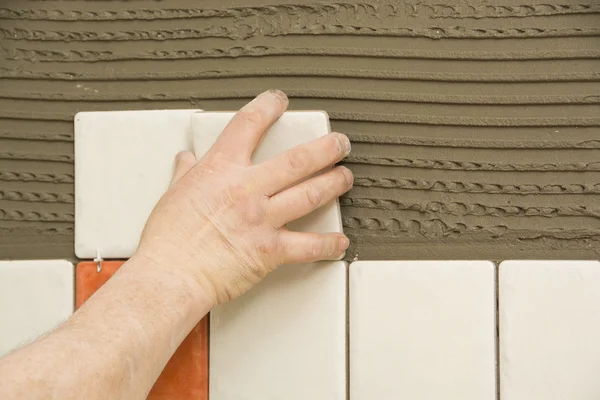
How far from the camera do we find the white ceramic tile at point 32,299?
0.75m

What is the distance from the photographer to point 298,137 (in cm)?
68

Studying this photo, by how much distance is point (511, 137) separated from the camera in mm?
691

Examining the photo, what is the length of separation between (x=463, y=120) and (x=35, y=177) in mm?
581

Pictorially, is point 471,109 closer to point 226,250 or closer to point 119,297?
point 226,250

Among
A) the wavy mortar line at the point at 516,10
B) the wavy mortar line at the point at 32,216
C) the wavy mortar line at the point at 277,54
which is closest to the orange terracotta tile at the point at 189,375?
the wavy mortar line at the point at 32,216

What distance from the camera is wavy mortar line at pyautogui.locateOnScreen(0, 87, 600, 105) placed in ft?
2.24

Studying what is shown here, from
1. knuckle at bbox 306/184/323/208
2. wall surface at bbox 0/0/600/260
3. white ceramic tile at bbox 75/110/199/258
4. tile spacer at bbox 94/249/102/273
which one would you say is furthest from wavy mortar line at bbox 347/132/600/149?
tile spacer at bbox 94/249/102/273

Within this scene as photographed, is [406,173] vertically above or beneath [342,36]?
beneath

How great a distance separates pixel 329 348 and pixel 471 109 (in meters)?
0.34

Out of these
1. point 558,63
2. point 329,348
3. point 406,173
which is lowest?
point 329,348

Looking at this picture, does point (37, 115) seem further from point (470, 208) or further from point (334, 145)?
point (470, 208)

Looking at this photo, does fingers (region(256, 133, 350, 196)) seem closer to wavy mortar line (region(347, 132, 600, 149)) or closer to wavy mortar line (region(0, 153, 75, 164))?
wavy mortar line (region(347, 132, 600, 149))

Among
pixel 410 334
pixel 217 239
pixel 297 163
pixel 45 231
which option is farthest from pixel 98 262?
pixel 410 334

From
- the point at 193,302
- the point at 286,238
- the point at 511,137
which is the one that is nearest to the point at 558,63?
the point at 511,137
